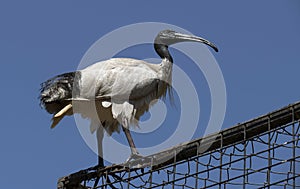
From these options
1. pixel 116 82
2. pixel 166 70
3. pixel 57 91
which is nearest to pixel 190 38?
pixel 166 70

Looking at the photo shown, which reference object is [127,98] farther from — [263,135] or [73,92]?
[263,135]

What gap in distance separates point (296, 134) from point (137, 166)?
2326 millimetres

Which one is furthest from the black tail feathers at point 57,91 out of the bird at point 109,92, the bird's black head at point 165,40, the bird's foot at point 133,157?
the bird's black head at point 165,40

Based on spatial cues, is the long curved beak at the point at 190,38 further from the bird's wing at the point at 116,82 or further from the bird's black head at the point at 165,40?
the bird's wing at the point at 116,82

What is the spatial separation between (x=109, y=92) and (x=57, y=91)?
24.2 inches

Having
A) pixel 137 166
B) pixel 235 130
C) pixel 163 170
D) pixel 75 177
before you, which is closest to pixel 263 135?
pixel 235 130

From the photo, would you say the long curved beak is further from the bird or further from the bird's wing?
the bird's wing

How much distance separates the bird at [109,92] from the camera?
35.2 feet

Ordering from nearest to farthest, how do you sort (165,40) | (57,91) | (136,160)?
1. (136,160)
2. (57,91)
3. (165,40)

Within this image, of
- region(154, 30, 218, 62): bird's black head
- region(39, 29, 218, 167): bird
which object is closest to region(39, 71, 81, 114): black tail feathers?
region(39, 29, 218, 167): bird

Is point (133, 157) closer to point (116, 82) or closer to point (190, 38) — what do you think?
point (116, 82)

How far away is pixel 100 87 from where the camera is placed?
10.9 metres

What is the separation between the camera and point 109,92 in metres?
10.9

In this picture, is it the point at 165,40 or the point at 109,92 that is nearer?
the point at 109,92
